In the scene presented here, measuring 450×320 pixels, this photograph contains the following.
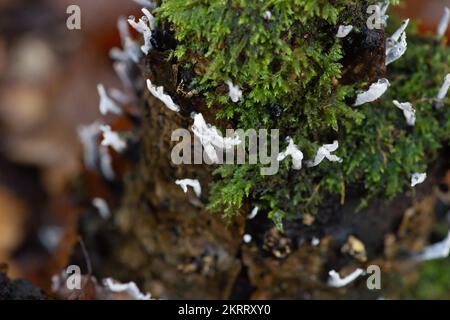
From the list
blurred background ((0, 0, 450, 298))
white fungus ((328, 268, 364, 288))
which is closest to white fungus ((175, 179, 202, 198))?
white fungus ((328, 268, 364, 288))

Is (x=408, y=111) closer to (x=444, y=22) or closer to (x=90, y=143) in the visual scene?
(x=444, y=22)

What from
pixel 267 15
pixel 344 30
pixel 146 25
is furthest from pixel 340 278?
pixel 146 25

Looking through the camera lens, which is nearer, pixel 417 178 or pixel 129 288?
pixel 417 178

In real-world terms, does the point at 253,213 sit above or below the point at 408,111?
below

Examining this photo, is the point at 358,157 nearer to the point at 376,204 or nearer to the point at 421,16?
the point at 376,204

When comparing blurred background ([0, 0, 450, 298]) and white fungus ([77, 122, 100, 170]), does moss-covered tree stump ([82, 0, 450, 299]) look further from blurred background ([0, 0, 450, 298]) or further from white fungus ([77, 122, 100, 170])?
A: blurred background ([0, 0, 450, 298])

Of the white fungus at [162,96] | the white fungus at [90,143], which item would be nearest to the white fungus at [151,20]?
the white fungus at [162,96]

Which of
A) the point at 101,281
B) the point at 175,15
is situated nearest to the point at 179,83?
the point at 175,15
